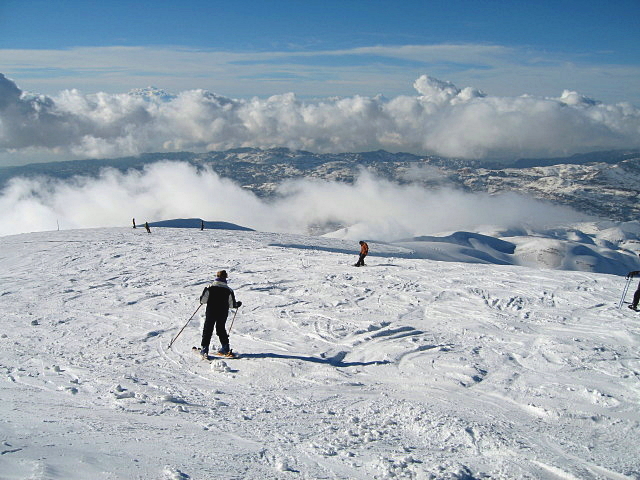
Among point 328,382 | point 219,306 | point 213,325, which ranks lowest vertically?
point 328,382

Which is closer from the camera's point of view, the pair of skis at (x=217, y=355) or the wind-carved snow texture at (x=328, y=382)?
the wind-carved snow texture at (x=328, y=382)

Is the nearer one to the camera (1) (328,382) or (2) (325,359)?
(1) (328,382)

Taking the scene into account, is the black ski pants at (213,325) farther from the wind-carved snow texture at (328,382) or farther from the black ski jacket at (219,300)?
the wind-carved snow texture at (328,382)

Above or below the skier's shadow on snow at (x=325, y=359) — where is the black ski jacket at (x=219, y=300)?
above

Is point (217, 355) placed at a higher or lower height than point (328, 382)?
lower

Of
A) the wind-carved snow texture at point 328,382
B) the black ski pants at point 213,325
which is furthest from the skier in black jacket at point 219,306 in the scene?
the wind-carved snow texture at point 328,382

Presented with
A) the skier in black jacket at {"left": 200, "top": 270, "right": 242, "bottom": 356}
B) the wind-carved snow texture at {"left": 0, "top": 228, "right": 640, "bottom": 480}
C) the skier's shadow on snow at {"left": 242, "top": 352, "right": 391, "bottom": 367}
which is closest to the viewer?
the wind-carved snow texture at {"left": 0, "top": 228, "right": 640, "bottom": 480}

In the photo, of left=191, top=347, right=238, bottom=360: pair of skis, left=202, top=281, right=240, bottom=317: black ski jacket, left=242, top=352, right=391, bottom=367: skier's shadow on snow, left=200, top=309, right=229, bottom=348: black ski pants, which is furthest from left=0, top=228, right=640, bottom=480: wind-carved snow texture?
left=202, top=281, right=240, bottom=317: black ski jacket

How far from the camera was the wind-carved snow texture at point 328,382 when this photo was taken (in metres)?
4.76

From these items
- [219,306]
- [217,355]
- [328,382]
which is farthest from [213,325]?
[328,382]

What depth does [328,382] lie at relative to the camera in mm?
7395

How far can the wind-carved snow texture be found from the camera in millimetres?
4762

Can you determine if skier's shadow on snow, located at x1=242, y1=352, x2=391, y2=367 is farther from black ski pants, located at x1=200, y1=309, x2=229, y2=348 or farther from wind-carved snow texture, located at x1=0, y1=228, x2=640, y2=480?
black ski pants, located at x1=200, y1=309, x2=229, y2=348

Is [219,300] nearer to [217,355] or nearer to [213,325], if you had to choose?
[213,325]
